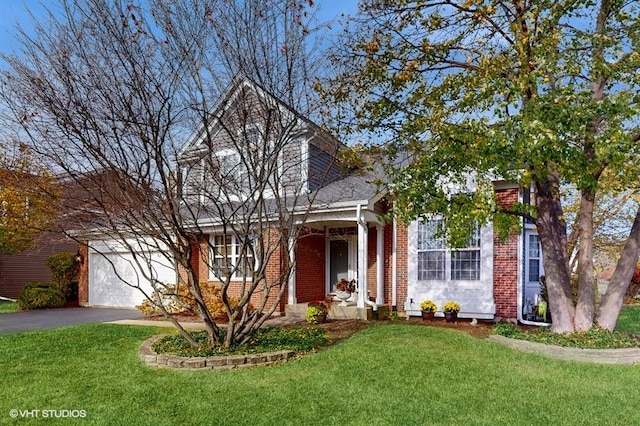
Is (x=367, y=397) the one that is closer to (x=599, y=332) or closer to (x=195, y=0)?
(x=599, y=332)

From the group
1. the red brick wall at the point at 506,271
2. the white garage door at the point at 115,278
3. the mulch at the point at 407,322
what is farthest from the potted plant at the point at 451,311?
the white garage door at the point at 115,278

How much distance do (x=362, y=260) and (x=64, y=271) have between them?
1246cm

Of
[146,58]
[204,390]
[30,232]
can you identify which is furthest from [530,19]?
[30,232]

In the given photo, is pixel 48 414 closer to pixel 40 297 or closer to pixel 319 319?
pixel 319 319

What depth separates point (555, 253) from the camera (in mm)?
9352

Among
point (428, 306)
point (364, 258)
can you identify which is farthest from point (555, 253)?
point (364, 258)

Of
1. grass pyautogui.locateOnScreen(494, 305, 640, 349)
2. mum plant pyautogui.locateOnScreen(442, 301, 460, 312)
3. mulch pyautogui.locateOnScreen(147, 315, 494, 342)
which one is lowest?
mulch pyautogui.locateOnScreen(147, 315, 494, 342)

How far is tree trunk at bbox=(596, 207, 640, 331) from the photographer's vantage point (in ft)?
29.0

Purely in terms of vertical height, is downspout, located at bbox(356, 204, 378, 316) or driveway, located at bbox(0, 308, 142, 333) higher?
downspout, located at bbox(356, 204, 378, 316)

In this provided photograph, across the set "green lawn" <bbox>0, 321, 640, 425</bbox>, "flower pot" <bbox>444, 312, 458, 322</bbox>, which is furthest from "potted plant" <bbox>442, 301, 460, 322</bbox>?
"green lawn" <bbox>0, 321, 640, 425</bbox>

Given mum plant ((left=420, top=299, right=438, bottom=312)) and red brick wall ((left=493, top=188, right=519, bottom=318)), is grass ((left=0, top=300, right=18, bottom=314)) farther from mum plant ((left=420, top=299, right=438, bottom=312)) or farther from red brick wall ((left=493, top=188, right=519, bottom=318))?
red brick wall ((left=493, top=188, right=519, bottom=318))

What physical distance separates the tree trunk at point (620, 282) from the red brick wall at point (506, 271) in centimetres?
234

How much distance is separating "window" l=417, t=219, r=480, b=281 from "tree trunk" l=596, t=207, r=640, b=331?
3121 millimetres

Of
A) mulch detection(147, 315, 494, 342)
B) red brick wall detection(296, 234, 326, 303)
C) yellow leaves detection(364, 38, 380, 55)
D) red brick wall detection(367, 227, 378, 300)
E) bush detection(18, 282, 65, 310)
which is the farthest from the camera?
bush detection(18, 282, 65, 310)
